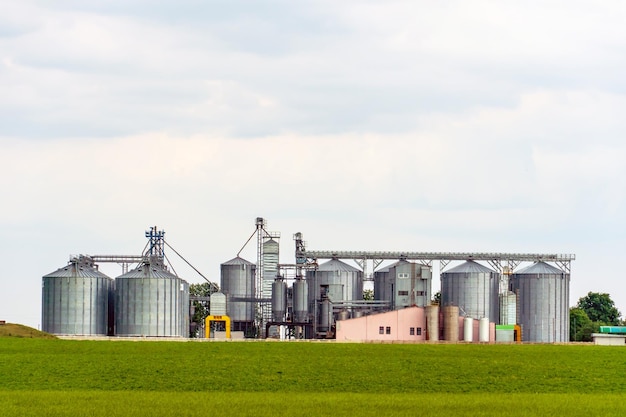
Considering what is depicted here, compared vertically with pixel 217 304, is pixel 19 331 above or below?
below

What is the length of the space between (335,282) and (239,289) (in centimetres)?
1287

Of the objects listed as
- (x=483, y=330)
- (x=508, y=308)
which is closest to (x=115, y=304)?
(x=483, y=330)

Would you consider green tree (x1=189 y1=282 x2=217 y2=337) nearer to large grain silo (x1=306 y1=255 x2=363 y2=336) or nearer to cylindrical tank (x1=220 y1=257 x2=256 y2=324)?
cylindrical tank (x1=220 y1=257 x2=256 y2=324)

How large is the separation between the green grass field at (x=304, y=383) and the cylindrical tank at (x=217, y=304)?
5506cm

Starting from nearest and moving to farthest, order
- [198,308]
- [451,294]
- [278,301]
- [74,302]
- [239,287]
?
[74,302] < [278,301] < [451,294] < [239,287] < [198,308]

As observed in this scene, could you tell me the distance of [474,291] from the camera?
14700 centimetres

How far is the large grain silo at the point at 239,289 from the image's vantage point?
155000 mm

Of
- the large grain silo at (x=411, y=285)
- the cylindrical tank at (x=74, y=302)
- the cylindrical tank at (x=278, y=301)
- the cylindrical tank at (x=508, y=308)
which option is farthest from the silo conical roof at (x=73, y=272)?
the cylindrical tank at (x=508, y=308)

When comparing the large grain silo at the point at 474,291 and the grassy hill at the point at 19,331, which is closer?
the grassy hill at the point at 19,331

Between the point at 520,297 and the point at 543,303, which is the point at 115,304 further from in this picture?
the point at 543,303

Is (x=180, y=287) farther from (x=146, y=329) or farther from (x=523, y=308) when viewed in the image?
(x=523, y=308)

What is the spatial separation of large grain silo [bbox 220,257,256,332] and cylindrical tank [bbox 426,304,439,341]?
27.2m

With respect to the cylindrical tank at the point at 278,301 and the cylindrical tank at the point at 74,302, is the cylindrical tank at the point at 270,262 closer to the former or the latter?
the cylindrical tank at the point at 278,301

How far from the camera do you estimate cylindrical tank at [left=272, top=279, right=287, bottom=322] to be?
146750mm
